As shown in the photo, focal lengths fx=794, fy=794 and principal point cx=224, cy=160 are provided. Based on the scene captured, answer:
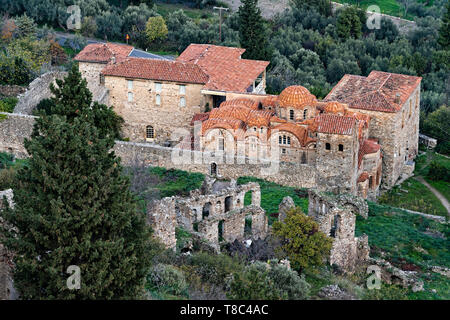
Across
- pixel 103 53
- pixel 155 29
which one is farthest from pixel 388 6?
pixel 103 53

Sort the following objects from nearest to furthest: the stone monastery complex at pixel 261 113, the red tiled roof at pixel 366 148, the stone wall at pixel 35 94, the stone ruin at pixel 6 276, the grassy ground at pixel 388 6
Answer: the stone ruin at pixel 6 276, the stone monastery complex at pixel 261 113, the red tiled roof at pixel 366 148, the stone wall at pixel 35 94, the grassy ground at pixel 388 6

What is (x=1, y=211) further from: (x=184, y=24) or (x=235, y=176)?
(x=184, y=24)

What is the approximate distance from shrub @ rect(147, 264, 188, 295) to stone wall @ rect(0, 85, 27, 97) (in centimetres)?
2913

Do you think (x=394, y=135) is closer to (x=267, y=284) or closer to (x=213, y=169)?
(x=213, y=169)

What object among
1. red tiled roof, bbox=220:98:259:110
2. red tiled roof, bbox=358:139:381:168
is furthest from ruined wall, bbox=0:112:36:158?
red tiled roof, bbox=358:139:381:168

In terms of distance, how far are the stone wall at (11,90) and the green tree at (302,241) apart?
2603cm

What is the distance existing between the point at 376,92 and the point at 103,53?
1589 cm

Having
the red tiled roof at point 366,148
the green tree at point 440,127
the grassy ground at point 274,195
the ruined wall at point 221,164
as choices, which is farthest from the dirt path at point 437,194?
the grassy ground at point 274,195

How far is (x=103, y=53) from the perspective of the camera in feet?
152

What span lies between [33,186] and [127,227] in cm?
278

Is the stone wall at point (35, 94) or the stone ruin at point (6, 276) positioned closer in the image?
the stone ruin at point (6, 276)

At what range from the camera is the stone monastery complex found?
1484 inches

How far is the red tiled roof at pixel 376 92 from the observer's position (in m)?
41.3

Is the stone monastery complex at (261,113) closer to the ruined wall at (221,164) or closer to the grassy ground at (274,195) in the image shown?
the ruined wall at (221,164)
